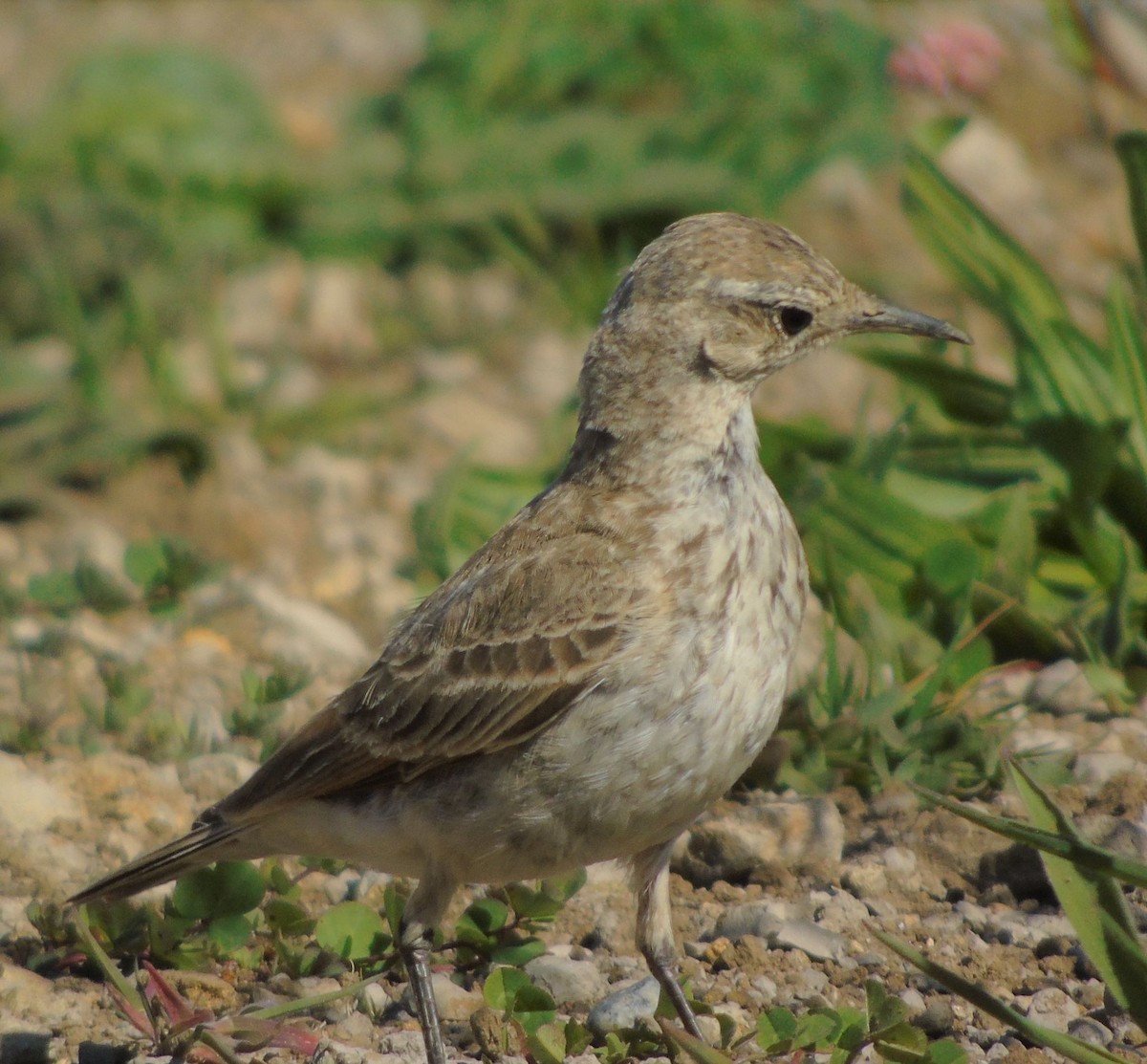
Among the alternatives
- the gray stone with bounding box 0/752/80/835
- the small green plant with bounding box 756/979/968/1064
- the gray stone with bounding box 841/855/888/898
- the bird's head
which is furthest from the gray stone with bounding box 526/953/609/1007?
the gray stone with bounding box 0/752/80/835

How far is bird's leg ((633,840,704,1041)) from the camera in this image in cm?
401

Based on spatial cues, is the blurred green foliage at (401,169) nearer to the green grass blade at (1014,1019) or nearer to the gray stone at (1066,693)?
the gray stone at (1066,693)

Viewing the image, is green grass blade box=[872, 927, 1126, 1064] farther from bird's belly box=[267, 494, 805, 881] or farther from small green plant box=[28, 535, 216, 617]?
small green plant box=[28, 535, 216, 617]

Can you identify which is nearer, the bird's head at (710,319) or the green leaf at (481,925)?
the bird's head at (710,319)

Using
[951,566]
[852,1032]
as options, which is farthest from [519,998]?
[951,566]

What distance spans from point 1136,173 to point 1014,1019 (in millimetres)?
3132

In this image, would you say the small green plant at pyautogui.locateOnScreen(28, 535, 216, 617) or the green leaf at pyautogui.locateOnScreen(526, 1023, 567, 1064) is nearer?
the green leaf at pyautogui.locateOnScreen(526, 1023, 567, 1064)

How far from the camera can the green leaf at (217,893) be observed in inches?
173

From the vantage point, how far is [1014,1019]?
3.30m

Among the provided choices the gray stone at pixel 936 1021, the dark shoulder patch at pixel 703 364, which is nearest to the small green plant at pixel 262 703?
the dark shoulder patch at pixel 703 364

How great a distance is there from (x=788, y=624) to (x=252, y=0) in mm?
8658

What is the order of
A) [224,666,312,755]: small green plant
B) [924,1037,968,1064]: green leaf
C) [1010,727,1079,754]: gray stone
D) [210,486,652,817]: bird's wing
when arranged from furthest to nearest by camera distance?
[224,666,312,755]: small green plant, [1010,727,1079,754]: gray stone, [210,486,652,817]: bird's wing, [924,1037,968,1064]: green leaf

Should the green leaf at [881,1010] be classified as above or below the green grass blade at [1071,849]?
below

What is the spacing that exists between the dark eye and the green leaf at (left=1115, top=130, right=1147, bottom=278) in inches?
65.5
